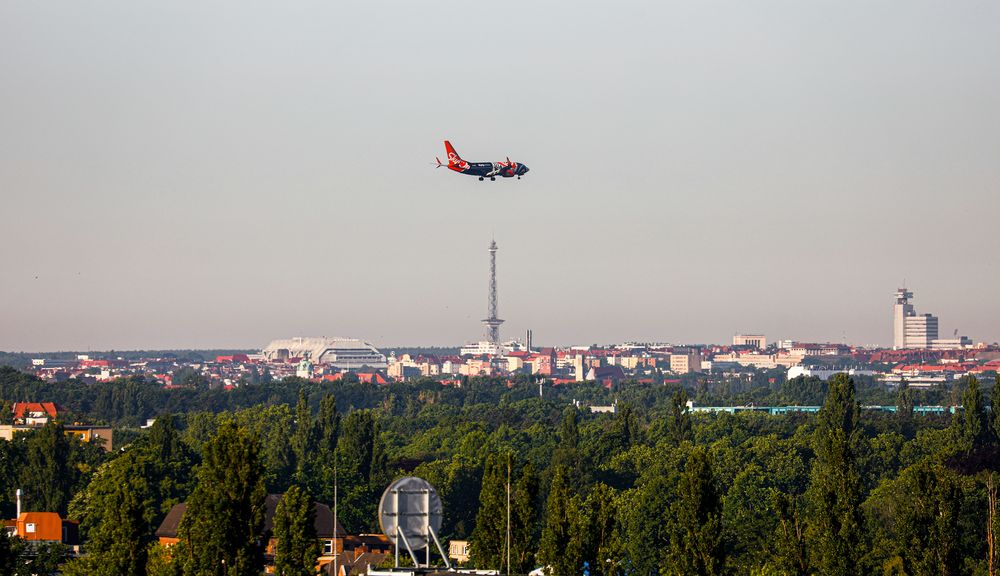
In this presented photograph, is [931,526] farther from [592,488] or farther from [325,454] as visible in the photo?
[325,454]

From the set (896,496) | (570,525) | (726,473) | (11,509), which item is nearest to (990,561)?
(570,525)

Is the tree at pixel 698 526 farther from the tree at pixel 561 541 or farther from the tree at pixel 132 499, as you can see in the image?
the tree at pixel 132 499

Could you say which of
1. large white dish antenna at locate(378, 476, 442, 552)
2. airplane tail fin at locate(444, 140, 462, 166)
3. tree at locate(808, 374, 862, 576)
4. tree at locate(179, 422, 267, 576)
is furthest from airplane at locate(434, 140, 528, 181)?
large white dish antenna at locate(378, 476, 442, 552)

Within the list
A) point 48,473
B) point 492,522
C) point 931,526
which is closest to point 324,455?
point 48,473

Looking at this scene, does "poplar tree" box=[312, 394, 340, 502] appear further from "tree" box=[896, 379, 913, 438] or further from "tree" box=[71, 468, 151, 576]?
"tree" box=[896, 379, 913, 438]

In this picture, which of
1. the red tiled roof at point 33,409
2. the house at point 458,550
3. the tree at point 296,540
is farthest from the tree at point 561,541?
the red tiled roof at point 33,409

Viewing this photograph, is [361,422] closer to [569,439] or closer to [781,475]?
[569,439]
